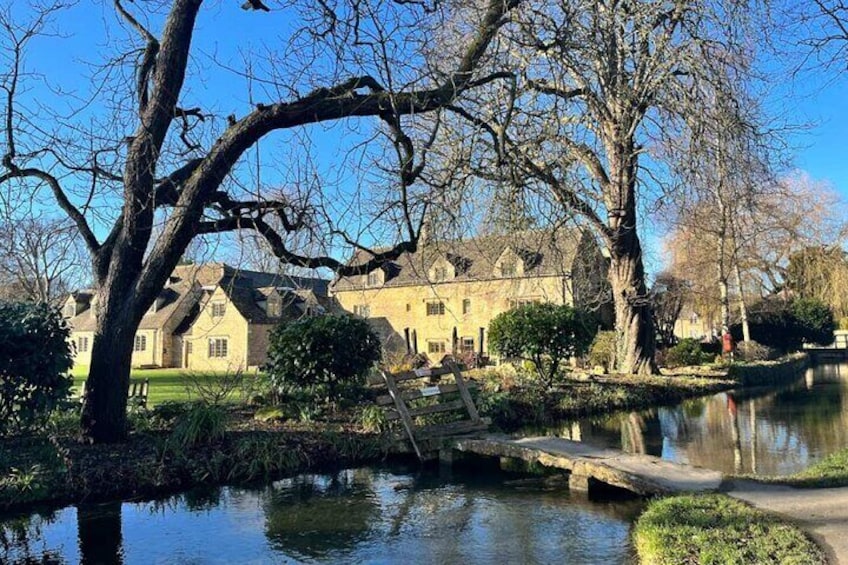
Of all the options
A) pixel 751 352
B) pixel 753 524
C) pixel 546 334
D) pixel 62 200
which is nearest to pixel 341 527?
pixel 753 524

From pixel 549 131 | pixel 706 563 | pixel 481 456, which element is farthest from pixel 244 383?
pixel 706 563

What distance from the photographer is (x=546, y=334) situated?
1853 centimetres

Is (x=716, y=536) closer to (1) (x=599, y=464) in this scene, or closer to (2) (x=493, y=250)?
(1) (x=599, y=464)

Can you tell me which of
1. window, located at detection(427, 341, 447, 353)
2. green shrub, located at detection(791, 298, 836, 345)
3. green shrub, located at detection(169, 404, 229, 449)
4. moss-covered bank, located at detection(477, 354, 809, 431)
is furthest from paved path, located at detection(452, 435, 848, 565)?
green shrub, located at detection(791, 298, 836, 345)

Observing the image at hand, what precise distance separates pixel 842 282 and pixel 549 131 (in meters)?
38.1

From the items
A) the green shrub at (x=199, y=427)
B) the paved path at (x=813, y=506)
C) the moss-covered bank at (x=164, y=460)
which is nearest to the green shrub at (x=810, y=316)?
the moss-covered bank at (x=164, y=460)

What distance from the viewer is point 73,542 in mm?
7535

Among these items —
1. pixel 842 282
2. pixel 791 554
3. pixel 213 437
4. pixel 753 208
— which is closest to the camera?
pixel 791 554

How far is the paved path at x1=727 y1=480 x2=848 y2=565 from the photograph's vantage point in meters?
5.56

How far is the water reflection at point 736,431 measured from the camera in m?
11.1

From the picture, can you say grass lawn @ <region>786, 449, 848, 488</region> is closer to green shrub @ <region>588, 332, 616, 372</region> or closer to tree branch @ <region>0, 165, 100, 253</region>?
tree branch @ <region>0, 165, 100, 253</region>

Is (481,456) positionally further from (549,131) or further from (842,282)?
(842,282)

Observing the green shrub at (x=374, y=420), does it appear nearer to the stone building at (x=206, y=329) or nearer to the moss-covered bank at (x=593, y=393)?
the moss-covered bank at (x=593, y=393)

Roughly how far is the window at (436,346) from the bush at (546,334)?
25.1m
